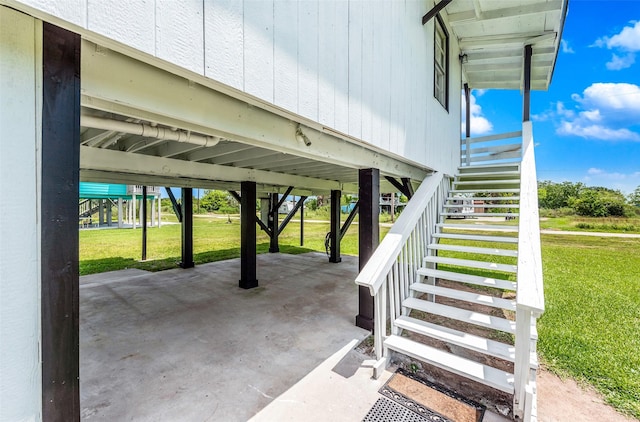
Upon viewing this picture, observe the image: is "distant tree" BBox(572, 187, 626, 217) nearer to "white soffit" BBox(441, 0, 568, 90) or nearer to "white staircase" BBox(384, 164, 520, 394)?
"white soffit" BBox(441, 0, 568, 90)

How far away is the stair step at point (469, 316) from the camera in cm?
254

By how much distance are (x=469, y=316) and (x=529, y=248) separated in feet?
2.97

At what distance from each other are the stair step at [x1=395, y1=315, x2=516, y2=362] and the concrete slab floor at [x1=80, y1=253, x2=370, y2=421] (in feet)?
2.01

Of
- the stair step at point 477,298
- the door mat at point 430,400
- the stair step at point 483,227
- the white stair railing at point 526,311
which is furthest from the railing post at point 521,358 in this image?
the stair step at point 483,227

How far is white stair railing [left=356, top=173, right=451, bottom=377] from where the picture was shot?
99.0 inches

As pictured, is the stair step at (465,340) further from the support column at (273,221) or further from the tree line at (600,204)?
the tree line at (600,204)

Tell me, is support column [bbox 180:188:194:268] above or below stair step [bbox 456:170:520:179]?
below

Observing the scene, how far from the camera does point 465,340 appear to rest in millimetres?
2500

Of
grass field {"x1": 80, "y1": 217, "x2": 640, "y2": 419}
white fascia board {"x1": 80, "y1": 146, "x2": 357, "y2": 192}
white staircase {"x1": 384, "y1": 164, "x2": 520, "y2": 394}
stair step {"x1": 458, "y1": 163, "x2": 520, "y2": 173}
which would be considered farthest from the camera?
stair step {"x1": 458, "y1": 163, "x2": 520, "y2": 173}

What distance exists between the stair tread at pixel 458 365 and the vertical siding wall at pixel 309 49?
1989mm

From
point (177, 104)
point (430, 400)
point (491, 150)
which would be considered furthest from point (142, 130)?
point (491, 150)

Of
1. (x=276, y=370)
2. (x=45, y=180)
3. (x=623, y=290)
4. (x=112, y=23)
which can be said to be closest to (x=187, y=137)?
(x=112, y=23)

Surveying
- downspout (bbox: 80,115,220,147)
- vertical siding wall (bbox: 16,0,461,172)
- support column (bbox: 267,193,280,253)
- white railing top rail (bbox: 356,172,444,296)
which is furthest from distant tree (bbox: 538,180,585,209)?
downspout (bbox: 80,115,220,147)

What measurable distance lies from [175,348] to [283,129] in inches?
105
